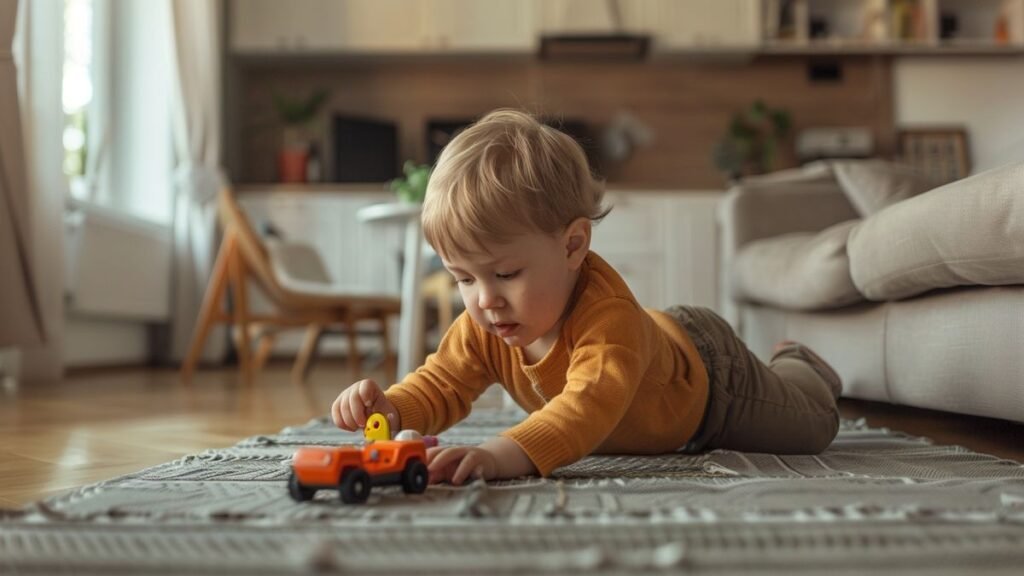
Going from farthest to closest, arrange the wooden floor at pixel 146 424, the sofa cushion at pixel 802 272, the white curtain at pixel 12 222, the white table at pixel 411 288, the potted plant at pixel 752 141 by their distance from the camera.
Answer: the potted plant at pixel 752 141, the white table at pixel 411 288, the white curtain at pixel 12 222, the sofa cushion at pixel 802 272, the wooden floor at pixel 146 424

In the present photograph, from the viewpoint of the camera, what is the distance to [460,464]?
90 cm

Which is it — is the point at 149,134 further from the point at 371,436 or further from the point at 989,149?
the point at 989,149

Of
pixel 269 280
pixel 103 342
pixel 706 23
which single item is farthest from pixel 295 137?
pixel 706 23

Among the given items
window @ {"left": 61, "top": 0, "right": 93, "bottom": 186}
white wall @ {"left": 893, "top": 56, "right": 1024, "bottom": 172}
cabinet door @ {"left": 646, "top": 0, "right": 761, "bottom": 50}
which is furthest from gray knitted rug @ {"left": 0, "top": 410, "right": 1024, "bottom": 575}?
white wall @ {"left": 893, "top": 56, "right": 1024, "bottom": 172}

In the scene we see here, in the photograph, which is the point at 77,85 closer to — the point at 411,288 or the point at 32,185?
the point at 32,185

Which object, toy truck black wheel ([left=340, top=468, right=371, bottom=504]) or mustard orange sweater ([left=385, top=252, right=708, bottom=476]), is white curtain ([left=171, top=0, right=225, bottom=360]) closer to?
mustard orange sweater ([left=385, top=252, right=708, bottom=476])

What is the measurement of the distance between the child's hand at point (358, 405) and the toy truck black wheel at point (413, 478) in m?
0.19

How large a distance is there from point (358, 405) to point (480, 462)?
0.65 feet

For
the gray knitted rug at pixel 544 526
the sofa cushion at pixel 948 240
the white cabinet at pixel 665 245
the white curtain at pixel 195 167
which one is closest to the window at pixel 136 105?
the white curtain at pixel 195 167

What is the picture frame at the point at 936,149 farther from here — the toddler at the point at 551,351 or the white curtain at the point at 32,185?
the toddler at the point at 551,351

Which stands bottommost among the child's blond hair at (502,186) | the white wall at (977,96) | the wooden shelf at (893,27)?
the child's blond hair at (502,186)

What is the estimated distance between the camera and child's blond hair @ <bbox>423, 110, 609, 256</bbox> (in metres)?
0.96

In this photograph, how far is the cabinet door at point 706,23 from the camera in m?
4.73

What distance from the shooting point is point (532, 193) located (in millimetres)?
984
